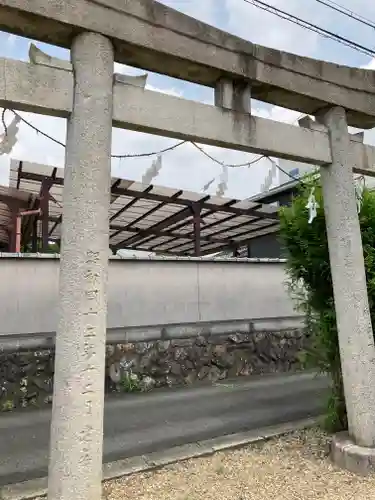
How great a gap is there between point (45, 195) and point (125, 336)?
12.2ft

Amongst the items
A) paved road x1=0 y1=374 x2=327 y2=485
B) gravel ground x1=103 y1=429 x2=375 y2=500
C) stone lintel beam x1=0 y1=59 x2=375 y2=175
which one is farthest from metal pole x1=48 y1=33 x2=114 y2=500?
paved road x1=0 y1=374 x2=327 y2=485

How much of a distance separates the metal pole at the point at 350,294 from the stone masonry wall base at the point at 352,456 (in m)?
0.10

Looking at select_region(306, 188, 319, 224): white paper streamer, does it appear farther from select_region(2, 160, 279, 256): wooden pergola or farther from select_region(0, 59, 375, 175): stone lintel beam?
select_region(2, 160, 279, 256): wooden pergola

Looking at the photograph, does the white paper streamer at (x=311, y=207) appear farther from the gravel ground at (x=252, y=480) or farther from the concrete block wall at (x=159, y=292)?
the concrete block wall at (x=159, y=292)

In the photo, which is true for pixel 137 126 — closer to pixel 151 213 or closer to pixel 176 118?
pixel 176 118

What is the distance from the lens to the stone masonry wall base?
347 cm

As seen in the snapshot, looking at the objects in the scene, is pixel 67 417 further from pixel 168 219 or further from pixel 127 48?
pixel 168 219

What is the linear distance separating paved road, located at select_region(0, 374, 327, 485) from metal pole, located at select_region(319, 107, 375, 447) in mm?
1734

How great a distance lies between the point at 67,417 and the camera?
8.77 ft

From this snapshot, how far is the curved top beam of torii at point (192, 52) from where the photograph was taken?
9.50 ft

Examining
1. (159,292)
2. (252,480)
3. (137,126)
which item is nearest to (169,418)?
(252,480)

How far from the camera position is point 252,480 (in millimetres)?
3436

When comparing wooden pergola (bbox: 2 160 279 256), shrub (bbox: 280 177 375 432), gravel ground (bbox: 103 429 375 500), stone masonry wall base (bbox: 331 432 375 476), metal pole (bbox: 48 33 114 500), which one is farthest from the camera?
wooden pergola (bbox: 2 160 279 256)

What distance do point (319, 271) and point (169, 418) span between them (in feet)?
9.79
